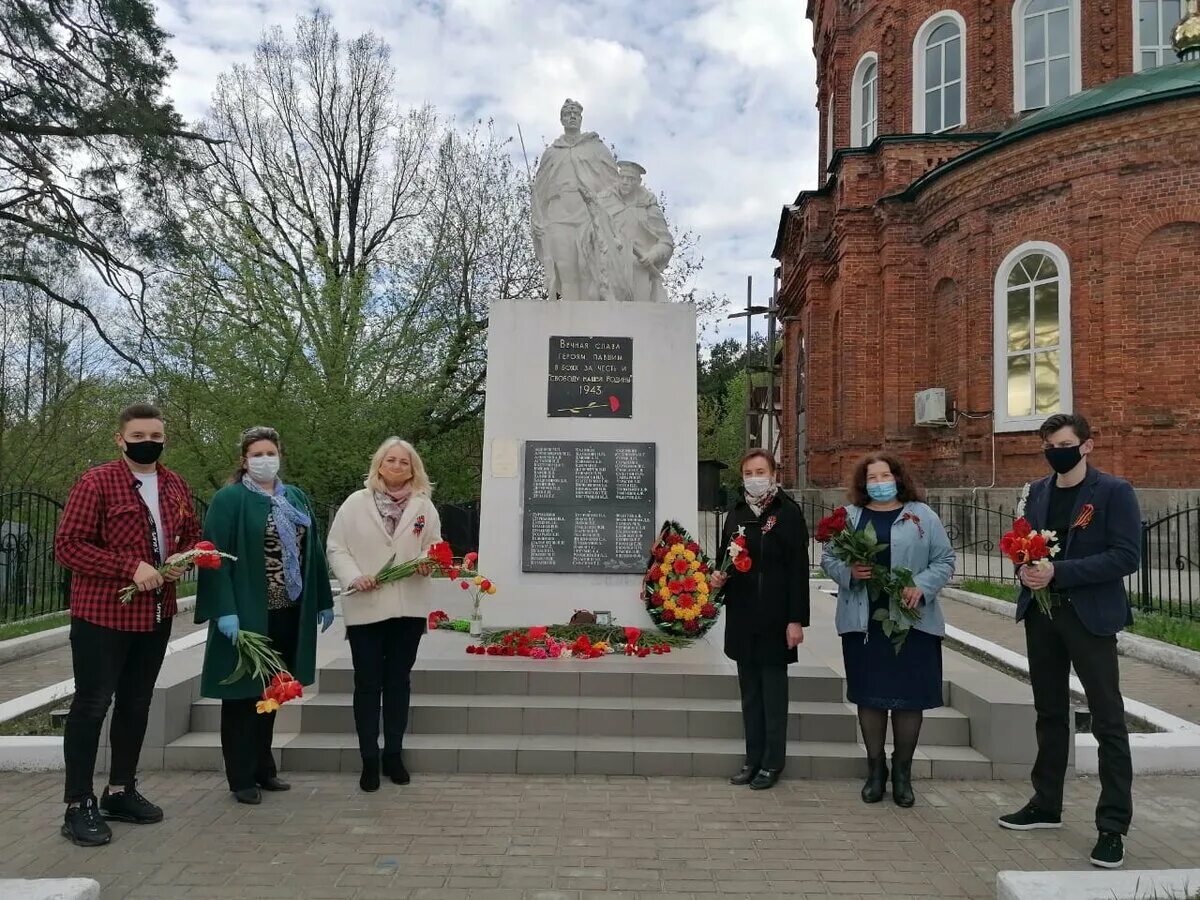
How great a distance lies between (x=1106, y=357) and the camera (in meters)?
15.9

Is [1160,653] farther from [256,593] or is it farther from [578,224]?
[256,593]

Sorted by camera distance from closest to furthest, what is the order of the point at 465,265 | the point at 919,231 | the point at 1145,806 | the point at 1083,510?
the point at 1083,510, the point at 1145,806, the point at 919,231, the point at 465,265

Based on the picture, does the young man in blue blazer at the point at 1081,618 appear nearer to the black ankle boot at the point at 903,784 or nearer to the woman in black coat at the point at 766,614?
the black ankle boot at the point at 903,784

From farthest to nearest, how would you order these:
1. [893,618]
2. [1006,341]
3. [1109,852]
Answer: [1006,341]
[893,618]
[1109,852]

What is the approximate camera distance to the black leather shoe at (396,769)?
4637 mm

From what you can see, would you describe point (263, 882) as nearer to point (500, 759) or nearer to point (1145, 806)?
point (500, 759)

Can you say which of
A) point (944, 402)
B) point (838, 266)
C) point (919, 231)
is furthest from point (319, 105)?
point (944, 402)

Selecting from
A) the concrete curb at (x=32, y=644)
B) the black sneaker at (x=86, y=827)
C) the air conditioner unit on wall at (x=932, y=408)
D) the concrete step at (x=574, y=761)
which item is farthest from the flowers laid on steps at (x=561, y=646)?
the air conditioner unit on wall at (x=932, y=408)

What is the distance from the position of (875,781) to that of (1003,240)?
16024mm

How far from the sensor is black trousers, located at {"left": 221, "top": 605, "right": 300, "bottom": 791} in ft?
14.2

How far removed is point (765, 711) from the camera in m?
4.64

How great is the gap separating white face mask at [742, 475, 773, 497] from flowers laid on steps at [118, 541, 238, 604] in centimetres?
274

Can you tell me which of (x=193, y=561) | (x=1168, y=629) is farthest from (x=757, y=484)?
(x=1168, y=629)

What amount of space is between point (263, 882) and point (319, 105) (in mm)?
24102
